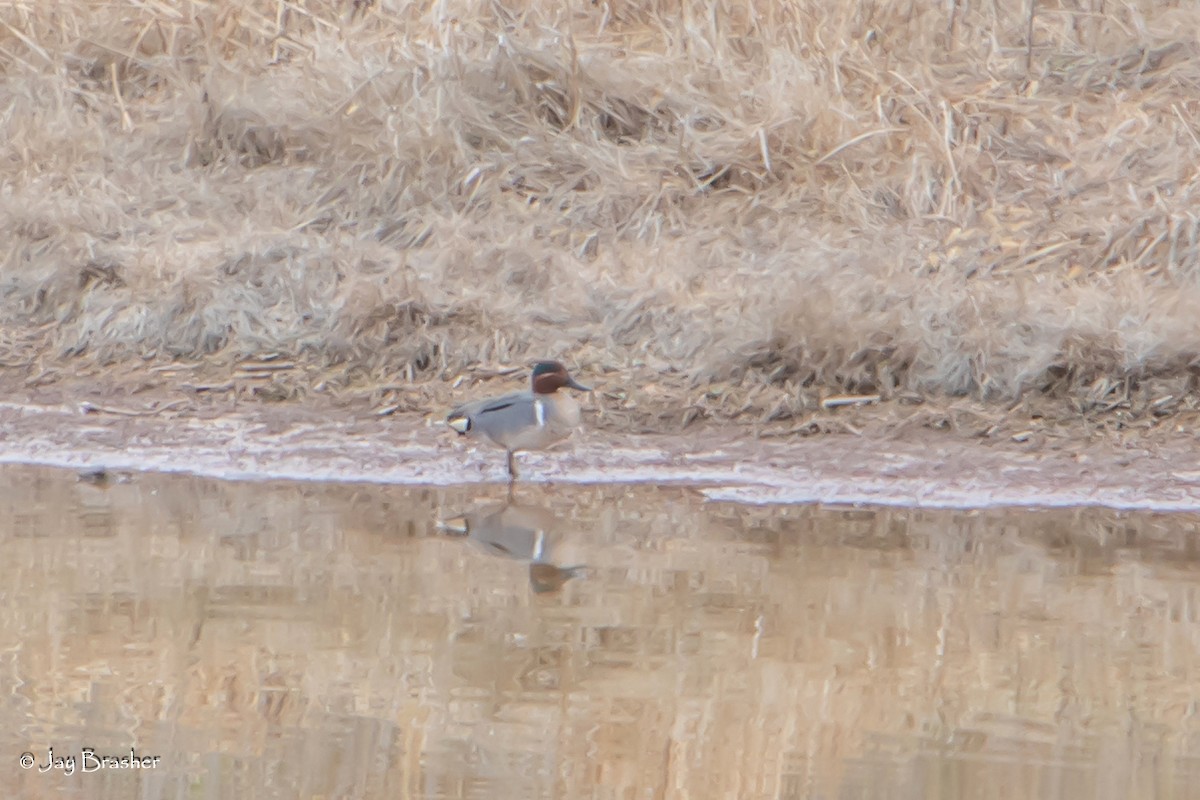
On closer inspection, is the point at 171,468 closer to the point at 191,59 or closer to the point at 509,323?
the point at 509,323

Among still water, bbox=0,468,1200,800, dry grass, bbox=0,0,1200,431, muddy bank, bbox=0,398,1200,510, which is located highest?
dry grass, bbox=0,0,1200,431

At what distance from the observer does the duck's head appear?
702 cm

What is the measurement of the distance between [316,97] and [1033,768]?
6554mm

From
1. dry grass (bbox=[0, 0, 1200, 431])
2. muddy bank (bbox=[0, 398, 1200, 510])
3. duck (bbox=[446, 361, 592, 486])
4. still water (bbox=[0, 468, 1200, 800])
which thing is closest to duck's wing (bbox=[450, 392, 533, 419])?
duck (bbox=[446, 361, 592, 486])

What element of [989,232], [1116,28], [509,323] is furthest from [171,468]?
[1116,28]

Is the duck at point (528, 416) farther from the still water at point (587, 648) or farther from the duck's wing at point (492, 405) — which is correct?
the still water at point (587, 648)

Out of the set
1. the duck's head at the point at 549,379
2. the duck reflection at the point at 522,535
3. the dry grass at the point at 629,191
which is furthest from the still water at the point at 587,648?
the dry grass at the point at 629,191

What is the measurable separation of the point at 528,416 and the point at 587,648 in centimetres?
198

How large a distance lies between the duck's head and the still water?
1.50ft

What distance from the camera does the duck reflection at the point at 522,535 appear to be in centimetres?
562

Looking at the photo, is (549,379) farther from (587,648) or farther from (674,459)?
(587,648)

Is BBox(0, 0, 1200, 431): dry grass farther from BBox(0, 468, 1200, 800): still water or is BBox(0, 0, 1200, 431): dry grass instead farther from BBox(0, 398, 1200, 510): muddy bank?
BBox(0, 468, 1200, 800): still water

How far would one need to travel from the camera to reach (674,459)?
7176 millimetres

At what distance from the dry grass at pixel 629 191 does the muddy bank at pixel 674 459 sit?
0.34m
